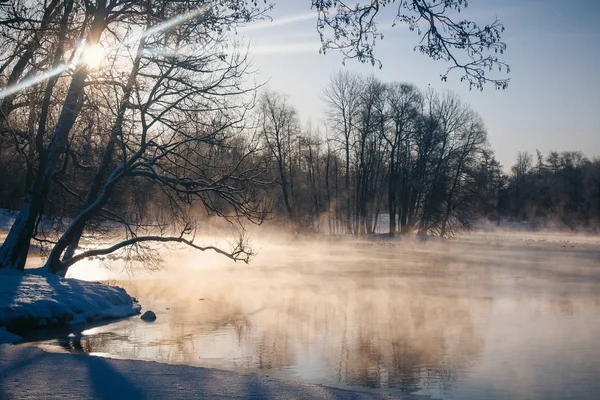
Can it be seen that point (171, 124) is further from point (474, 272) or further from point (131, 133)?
point (474, 272)

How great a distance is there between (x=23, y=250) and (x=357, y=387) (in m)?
7.61

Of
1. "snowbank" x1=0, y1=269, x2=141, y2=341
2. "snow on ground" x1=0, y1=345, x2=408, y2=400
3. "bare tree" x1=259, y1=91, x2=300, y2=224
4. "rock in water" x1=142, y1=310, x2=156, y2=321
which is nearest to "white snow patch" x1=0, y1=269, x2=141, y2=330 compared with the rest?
"snowbank" x1=0, y1=269, x2=141, y2=341

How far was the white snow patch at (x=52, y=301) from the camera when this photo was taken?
10094mm

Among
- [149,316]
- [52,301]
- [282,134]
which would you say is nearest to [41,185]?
[52,301]

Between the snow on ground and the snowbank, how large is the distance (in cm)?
264

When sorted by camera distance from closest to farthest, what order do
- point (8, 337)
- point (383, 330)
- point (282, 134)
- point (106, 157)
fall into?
1. point (8, 337)
2. point (383, 330)
3. point (106, 157)
4. point (282, 134)

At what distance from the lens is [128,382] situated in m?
6.27

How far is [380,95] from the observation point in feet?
160

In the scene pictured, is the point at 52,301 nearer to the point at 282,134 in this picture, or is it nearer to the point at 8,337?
the point at 8,337

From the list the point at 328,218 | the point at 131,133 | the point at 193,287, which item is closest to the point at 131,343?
the point at 131,133

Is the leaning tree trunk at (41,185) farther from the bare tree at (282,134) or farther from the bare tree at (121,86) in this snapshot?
the bare tree at (282,134)

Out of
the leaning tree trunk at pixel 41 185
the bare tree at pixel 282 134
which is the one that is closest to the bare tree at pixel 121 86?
the leaning tree trunk at pixel 41 185

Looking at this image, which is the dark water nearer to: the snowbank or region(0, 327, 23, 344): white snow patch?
region(0, 327, 23, 344): white snow patch

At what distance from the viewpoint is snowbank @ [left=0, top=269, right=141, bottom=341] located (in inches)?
396
